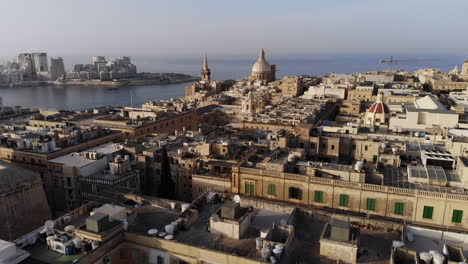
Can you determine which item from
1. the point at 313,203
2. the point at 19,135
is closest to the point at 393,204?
the point at 313,203

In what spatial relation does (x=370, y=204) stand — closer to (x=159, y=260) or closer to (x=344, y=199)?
(x=344, y=199)

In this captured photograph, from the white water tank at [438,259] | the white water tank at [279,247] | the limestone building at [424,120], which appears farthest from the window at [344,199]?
the limestone building at [424,120]

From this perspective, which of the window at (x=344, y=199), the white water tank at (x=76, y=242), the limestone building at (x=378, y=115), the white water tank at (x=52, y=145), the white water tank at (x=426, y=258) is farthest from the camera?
the limestone building at (x=378, y=115)

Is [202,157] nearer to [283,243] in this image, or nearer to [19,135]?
[283,243]

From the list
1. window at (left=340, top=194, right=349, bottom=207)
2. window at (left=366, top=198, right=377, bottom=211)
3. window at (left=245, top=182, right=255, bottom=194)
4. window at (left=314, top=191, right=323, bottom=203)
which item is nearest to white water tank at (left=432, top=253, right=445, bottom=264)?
window at (left=366, top=198, right=377, bottom=211)

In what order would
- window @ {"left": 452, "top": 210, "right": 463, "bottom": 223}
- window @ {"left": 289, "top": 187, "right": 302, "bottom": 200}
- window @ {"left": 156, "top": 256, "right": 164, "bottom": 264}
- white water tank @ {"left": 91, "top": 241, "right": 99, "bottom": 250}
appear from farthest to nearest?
window @ {"left": 289, "top": 187, "right": 302, "bottom": 200}, window @ {"left": 452, "top": 210, "right": 463, "bottom": 223}, window @ {"left": 156, "top": 256, "right": 164, "bottom": 264}, white water tank @ {"left": 91, "top": 241, "right": 99, "bottom": 250}

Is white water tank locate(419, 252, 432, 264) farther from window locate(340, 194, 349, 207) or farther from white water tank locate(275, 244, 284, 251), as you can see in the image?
window locate(340, 194, 349, 207)

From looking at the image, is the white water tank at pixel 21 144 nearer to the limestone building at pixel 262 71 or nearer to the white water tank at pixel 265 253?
the white water tank at pixel 265 253
